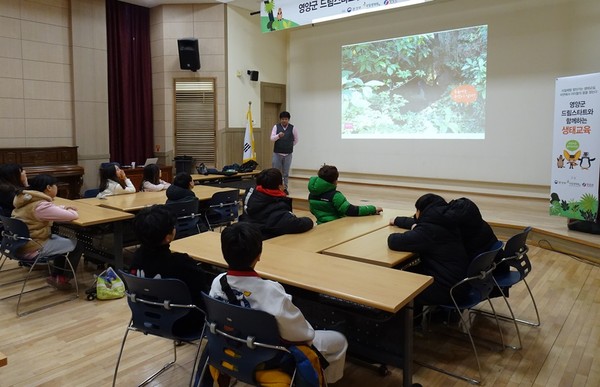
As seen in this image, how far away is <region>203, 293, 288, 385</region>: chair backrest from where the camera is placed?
1788 mm

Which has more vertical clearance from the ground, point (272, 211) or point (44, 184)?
point (44, 184)

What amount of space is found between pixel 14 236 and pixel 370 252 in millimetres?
2819

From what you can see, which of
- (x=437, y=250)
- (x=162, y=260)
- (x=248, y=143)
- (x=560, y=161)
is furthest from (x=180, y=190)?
(x=248, y=143)

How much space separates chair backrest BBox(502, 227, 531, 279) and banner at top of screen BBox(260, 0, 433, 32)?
4.57 metres

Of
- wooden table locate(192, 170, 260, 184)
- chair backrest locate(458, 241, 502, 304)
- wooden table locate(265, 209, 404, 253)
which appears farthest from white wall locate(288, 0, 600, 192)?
chair backrest locate(458, 241, 502, 304)

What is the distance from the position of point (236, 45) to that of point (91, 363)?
25.5ft

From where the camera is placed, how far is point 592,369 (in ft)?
9.24

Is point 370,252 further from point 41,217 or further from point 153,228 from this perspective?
point 41,217

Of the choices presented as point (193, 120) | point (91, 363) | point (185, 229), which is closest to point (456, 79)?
point (193, 120)

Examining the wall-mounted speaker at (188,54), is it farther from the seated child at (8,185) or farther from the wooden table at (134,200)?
the seated child at (8,185)

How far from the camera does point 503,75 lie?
7.60 meters

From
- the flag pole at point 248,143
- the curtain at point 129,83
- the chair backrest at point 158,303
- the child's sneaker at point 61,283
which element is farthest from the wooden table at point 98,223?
the flag pole at point 248,143

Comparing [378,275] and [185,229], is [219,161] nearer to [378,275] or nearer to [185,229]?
[185,229]

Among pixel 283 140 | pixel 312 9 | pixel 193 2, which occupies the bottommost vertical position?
pixel 283 140
